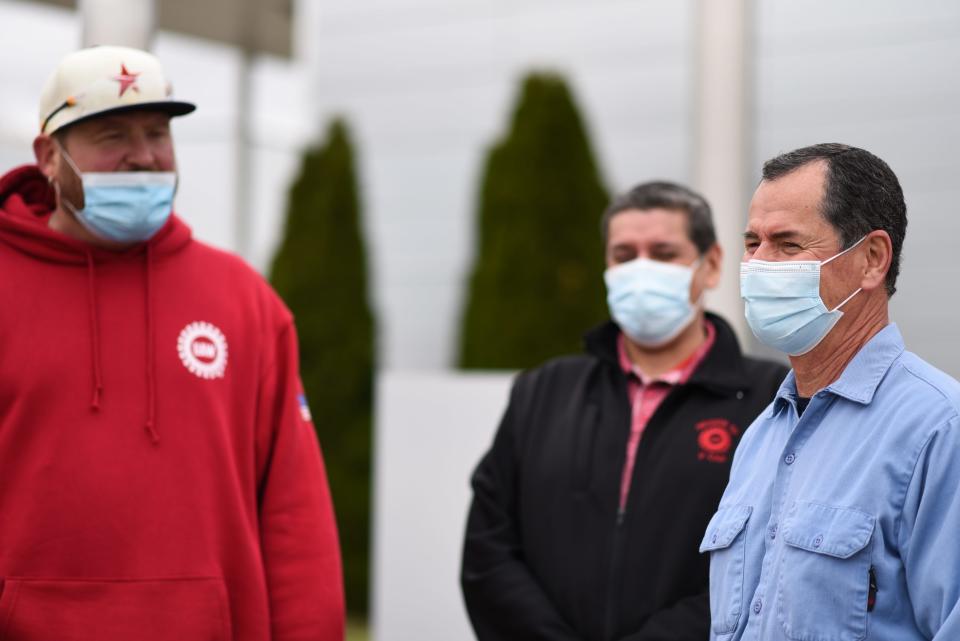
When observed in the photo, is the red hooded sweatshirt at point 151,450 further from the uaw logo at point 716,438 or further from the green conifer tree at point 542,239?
the green conifer tree at point 542,239

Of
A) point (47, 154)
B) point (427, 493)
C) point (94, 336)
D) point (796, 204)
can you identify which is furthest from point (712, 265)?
point (427, 493)

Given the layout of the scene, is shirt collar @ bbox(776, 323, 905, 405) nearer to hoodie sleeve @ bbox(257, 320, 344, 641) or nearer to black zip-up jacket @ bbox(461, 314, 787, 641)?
black zip-up jacket @ bbox(461, 314, 787, 641)

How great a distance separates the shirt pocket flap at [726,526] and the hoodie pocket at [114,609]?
1.11 m

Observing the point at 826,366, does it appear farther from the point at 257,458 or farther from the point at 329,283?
the point at 329,283

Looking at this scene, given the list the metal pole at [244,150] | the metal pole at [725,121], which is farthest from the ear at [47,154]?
the metal pole at [244,150]

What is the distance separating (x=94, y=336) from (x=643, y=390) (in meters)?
1.38

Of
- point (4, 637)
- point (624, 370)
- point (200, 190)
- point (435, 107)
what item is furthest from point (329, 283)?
point (4, 637)

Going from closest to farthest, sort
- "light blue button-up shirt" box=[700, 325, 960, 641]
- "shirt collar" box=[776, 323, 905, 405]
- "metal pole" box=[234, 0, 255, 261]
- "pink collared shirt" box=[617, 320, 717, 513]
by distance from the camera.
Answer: "light blue button-up shirt" box=[700, 325, 960, 641]
"shirt collar" box=[776, 323, 905, 405]
"pink collared shirt" box=[617, 320, 717, 513]
"metal pole" box=[234, 0, 255, 261]

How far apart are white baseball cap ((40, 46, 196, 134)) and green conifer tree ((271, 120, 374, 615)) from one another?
6591mm

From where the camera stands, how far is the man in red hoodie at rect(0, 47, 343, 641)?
2615 mm

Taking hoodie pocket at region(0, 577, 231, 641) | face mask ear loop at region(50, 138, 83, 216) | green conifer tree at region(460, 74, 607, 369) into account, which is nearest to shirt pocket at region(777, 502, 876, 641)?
hoodie pocket at region(0, 577, 231, 641)

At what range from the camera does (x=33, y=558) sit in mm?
2590

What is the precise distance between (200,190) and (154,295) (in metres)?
10.8

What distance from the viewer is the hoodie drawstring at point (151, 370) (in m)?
2.72
